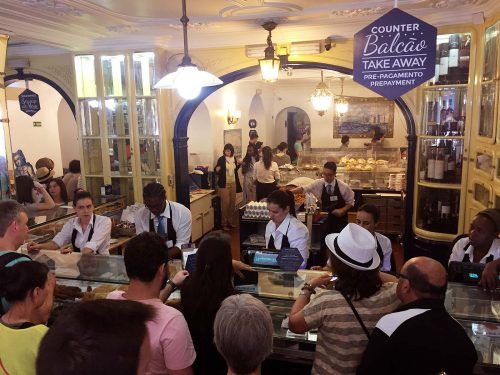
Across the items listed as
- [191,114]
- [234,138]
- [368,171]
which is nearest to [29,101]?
[191,114]

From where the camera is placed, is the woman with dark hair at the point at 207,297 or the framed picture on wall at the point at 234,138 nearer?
the woman with dark hair at the point at 207,297

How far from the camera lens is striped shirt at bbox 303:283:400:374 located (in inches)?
73.2

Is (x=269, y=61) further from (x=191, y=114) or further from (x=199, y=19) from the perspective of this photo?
(x=191, y=114)

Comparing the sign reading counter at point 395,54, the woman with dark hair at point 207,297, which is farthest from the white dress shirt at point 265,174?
the woman with dark hair at point 207,297

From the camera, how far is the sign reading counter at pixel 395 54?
9.71 ft

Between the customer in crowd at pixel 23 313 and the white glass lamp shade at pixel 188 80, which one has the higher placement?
the white glass lamp shade at pixel 188 80

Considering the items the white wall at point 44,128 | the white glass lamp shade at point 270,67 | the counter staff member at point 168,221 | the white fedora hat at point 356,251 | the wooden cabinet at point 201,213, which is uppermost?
the white glass lamp shade at point 270,67

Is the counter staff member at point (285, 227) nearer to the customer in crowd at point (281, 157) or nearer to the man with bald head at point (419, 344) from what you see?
the man with bald head at point (419, 344)

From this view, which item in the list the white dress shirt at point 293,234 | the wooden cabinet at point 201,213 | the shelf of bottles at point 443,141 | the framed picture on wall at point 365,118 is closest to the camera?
the white dress shirt at point 293,234

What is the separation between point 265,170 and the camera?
8.41 meters

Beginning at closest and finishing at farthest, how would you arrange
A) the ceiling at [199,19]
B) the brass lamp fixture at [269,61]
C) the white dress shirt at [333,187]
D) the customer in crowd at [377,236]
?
the customer in crowd at [377,236]
the ceiling at [199,19]
the brass lamp fixture at [269,61]
the white dress shirt at [333,187]

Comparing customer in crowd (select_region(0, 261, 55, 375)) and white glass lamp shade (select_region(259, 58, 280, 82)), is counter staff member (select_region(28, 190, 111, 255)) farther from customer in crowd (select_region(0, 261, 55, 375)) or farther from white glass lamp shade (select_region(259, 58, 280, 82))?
white glass lamp shade (select_region(259, 58, 280, 82))

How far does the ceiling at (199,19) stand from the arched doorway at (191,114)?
0.37 metres

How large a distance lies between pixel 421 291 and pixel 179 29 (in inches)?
179
